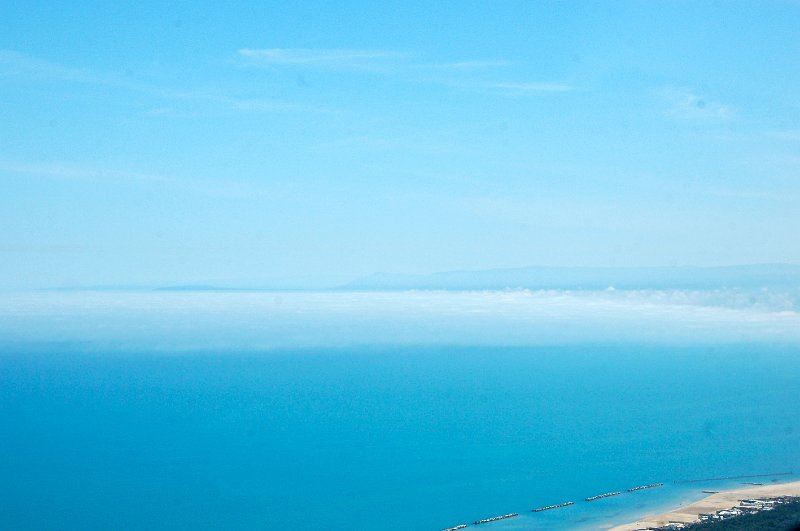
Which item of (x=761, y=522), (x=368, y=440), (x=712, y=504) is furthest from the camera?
(x=368, y=440)

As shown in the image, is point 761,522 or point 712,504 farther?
point 712,504

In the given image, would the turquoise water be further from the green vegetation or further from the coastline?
the green vegetation

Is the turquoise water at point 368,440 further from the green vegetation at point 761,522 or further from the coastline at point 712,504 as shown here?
the green vegetation at point 761,522

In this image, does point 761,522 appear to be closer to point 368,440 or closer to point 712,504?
point 712,504

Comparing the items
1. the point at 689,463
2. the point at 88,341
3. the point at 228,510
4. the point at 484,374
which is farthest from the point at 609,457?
the point at 88,341

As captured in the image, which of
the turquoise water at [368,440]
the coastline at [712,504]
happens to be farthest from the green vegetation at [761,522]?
the turquoise water at [368,440]

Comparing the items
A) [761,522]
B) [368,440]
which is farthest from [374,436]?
[761,522]
